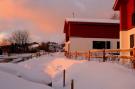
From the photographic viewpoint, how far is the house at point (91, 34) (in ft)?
137

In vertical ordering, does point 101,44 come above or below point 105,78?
above

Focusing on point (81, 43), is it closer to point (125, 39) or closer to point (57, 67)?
point (125, 39)

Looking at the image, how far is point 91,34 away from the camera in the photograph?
138 ft

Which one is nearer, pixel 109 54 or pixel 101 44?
pixel 109 54

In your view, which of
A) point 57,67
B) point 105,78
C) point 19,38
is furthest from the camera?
point 19,38

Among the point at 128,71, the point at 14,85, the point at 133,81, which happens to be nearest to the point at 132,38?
the point at 128,71

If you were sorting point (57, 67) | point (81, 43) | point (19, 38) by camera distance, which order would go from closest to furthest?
1. point (57, 67)
2. point (81, 43)
3. point (19, 38)

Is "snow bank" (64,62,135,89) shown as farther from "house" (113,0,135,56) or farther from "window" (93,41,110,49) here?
"window" (93,41,110,49)

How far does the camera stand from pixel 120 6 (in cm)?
2717

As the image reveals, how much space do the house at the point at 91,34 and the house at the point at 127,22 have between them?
1439cm

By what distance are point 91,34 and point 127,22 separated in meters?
16.3

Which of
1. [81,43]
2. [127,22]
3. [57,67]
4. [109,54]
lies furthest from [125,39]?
[81,43]

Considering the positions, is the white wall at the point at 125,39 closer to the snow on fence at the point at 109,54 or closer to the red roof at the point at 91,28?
the snow on fence at the point at 109,54

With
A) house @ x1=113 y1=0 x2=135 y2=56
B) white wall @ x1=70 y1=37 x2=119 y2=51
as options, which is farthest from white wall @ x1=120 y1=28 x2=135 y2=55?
white wall @ x1=70 y1=37 x2=119 y2=51
